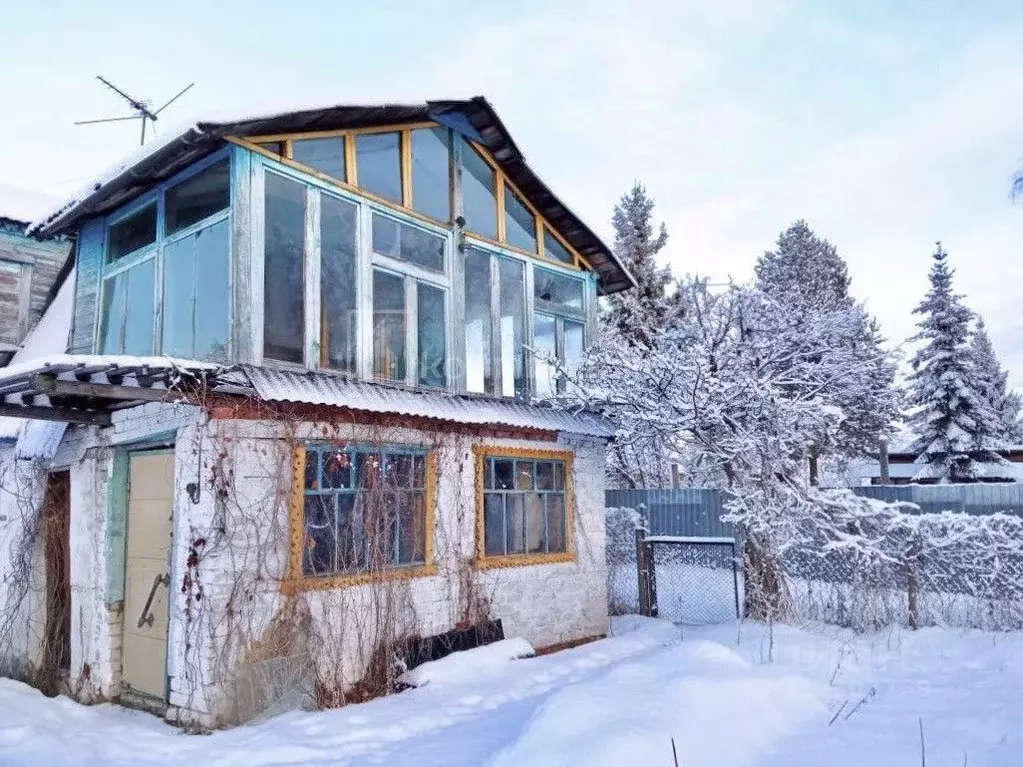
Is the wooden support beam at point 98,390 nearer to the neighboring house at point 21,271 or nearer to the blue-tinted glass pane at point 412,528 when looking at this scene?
the blue-tinted glass pane at point 412,528

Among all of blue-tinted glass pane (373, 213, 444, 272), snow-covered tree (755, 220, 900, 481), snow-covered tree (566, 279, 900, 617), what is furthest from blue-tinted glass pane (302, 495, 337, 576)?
snow-covered tree (755, 220, 900, 481)

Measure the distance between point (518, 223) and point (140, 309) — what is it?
511 centimetres

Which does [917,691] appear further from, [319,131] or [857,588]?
[319,131]

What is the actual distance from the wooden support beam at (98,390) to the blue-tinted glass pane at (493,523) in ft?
13.4

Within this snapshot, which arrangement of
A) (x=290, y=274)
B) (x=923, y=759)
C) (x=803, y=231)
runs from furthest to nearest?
(x=803, y=231) → (x=290, y=274) → (x=923, y=759)

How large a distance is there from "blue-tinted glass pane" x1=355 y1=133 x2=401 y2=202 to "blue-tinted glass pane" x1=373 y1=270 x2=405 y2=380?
1034mm

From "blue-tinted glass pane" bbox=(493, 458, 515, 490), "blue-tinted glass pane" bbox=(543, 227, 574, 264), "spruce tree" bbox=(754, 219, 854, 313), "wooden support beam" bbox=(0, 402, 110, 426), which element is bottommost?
"blue-tinted glass pane" bbox=(493, 458, 515, 490)

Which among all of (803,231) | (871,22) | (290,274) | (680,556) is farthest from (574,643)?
(803,231)

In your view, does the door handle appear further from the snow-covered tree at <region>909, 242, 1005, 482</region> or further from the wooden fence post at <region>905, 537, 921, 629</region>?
the snow-covered tree at <region>909, 242, 1005, 482</region>

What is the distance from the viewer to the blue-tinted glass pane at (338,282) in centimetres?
777

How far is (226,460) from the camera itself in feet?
21.6

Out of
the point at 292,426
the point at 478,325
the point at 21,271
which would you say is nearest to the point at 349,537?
the point at 292,426

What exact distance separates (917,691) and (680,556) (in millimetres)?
5814

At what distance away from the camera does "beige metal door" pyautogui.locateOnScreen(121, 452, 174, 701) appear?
7.15 metres
